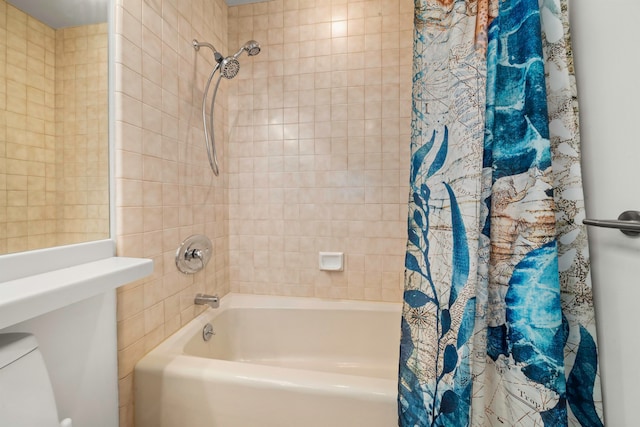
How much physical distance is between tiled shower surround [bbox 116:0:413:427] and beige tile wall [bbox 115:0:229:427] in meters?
0.01

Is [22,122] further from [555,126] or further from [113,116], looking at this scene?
[555,126]

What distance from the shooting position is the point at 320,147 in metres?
1.78

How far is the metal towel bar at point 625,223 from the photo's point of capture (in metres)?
0.57

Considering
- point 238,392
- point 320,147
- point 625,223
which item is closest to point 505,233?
point 625,223

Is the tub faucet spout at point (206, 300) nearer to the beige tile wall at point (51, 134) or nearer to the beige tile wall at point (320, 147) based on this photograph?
the beige tile wall at point (320, 147)

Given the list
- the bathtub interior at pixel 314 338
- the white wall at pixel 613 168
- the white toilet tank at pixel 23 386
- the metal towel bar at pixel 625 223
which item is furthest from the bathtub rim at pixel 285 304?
the metal towel bar at pixel 625 223

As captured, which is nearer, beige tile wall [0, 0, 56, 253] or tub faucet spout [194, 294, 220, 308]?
beige tile wall [0, 0, 56, 253]

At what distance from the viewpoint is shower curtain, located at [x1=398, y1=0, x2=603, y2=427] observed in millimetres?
710

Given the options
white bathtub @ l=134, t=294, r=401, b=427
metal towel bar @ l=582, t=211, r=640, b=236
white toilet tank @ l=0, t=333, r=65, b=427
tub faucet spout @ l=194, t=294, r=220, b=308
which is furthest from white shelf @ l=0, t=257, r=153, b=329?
metal towel bar @ l=582, t=211, r=640, b=236

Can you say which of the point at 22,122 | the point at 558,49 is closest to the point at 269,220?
the point at 22,122

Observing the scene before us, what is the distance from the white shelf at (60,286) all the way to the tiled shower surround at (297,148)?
1.58 feet

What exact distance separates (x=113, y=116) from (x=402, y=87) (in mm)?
1364

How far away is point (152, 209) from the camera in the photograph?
121cm

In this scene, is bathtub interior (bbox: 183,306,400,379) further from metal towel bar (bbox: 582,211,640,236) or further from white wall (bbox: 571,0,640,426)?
metal towel bar (bbox: 582,211,640,236)
